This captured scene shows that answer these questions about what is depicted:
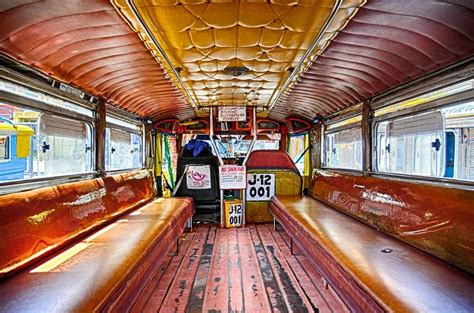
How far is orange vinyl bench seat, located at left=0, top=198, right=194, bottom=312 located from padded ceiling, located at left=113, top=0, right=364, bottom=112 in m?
1.63

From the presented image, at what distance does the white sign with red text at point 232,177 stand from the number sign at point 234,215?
1.09 feet

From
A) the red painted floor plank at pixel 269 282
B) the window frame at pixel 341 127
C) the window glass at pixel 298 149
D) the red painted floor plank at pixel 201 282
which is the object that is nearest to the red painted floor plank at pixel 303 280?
the red painted floor plank at pixel 269 282

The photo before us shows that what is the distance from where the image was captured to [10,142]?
8.66 feet

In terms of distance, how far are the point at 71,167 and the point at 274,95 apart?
10.3 feet

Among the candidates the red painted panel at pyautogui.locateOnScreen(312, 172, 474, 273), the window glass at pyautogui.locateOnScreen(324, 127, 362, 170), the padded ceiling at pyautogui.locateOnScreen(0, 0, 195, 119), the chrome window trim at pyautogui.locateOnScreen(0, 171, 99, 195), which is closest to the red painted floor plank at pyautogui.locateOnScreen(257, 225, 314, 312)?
the red painted panel at pyautogui.locateOnScreen(312, 172, 474, 273)

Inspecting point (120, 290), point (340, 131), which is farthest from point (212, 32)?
point (340, 131)

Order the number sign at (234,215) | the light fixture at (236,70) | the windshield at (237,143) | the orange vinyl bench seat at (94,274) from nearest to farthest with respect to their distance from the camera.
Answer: the orange vinyl bench seat at (94,274) → the light fixture at (236,70) → the number sign at (234,215) → the windshield at (237,143)

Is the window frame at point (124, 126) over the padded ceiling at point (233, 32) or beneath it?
beneath

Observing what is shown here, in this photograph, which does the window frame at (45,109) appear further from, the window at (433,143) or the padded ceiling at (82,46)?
the window at (433,143)

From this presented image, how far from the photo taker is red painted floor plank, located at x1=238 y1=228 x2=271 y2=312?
3.02 meters

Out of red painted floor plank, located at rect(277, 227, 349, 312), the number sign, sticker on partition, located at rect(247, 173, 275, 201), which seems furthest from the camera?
sticker on partition, located at rect(247, 173, 275, 201)

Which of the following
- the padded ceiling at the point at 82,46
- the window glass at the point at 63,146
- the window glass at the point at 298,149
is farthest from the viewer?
the window glass at the point at 298,149

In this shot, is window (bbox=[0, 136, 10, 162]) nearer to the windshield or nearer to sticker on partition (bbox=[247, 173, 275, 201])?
sticker on partition (bbox=[247, 173, 275, 201])

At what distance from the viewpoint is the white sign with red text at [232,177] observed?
20.3 ft
